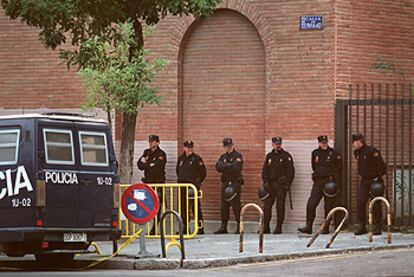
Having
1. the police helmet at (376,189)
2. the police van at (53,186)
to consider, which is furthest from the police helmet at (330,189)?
the police van at (53,186)

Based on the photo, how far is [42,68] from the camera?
2906 cm

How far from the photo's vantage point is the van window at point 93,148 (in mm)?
19781

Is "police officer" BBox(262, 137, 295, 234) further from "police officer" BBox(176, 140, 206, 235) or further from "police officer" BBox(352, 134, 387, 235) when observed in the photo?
"police officer" BBox(352, 134, 387, 235)

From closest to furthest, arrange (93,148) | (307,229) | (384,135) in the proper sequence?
(93,148)
(307,229)
(384,135)

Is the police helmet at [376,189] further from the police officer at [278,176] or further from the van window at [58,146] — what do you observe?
the van window at [58,146]

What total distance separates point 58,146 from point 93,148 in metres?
0.75

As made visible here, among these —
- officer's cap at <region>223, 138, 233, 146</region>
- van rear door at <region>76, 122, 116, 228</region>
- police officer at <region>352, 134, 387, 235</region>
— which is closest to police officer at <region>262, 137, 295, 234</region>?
officer's cap at <region>223, 138, 233, 146</region>

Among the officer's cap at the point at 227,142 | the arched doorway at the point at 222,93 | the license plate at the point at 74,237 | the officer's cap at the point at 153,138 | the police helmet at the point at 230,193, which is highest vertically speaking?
the arched doorway at the point at 222,93

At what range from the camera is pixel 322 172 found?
2544 cm

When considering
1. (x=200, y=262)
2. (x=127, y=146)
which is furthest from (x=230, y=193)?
(x=200, y=262)

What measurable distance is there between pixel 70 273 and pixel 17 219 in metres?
1.27

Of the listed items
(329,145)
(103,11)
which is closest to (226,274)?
(103,11)

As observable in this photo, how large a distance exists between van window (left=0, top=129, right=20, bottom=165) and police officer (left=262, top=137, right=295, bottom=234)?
313 inches

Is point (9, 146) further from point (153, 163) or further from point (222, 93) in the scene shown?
point (222, 93)
